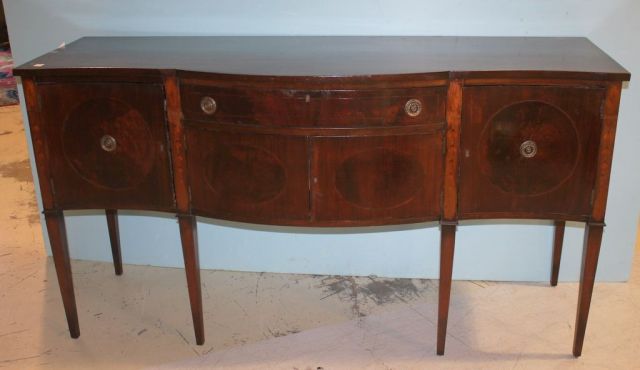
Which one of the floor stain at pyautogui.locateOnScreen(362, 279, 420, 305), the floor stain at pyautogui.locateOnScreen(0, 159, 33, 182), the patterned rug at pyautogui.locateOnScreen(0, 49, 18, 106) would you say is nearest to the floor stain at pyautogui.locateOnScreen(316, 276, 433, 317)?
the floor stain at pyautogui.locateOnScreen(362, 279, 420, 305)

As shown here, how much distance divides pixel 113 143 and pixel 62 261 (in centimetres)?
43

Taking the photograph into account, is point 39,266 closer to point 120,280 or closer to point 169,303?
point 120,280

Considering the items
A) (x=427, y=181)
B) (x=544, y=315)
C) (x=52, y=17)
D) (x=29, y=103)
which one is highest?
(x=52, y=17)

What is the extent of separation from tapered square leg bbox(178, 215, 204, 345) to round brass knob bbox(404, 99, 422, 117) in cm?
65

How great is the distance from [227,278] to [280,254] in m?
0.20

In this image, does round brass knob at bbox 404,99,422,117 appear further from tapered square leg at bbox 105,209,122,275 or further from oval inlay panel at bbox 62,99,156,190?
tapered square leg at bbox 105,209,122,275

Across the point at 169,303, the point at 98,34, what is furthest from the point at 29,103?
the point at 169,303

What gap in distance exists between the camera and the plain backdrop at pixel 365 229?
2.10m

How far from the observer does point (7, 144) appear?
3662mm

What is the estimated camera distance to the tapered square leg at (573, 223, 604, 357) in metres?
1.83

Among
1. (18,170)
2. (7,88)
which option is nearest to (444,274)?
(18,170)

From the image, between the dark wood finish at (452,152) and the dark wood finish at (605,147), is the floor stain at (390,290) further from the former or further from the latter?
the dark wood finish at (605,147)

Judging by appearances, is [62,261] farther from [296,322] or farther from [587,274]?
A: [587,274]

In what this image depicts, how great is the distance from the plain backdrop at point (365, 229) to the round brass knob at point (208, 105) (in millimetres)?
550
